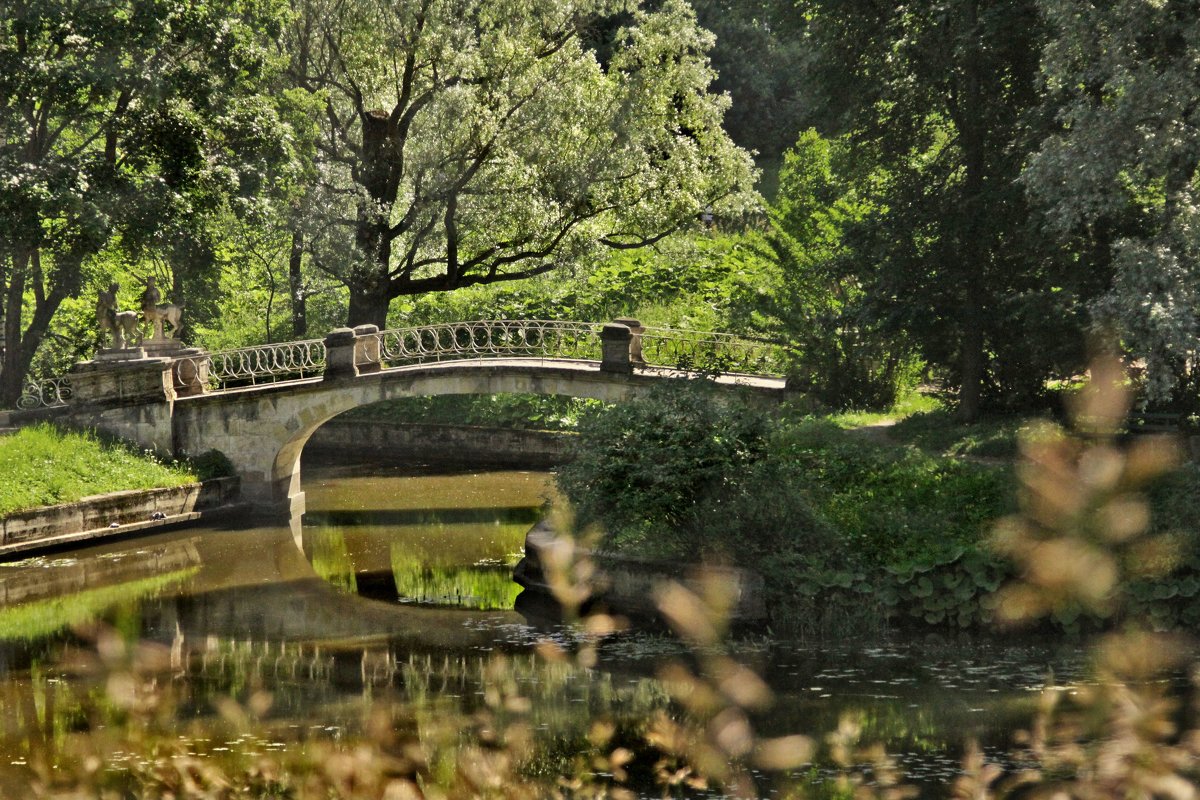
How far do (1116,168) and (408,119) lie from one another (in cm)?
1728

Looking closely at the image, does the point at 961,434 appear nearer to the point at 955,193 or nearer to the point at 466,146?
the point at 955,193

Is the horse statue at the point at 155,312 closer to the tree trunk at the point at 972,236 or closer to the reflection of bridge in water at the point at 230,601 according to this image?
the reflection of bridge in water at the point at 230,601

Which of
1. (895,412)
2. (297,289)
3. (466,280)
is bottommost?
(895,412)

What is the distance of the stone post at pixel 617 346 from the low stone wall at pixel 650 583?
5.86 metres

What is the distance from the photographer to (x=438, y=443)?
32938 mm

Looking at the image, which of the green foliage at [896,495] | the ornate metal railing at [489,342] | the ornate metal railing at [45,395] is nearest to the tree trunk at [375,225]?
the ornate metal railing at [489,342]

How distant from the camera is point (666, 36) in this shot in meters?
32.9

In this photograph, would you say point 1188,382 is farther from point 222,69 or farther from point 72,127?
point 72,127

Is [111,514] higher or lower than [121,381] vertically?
lower

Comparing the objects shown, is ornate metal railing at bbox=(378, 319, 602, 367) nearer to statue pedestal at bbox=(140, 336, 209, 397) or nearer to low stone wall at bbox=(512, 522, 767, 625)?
statue pedestal at bbox=(140, 336, 209, 397)

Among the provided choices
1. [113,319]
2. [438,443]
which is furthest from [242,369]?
[438,443]

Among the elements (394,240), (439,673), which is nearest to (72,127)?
(394,240)

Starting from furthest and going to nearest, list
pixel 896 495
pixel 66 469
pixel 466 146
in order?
pixel 466 146
pixel 66 469
pixel 896 495

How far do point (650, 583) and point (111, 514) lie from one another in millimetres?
11039
